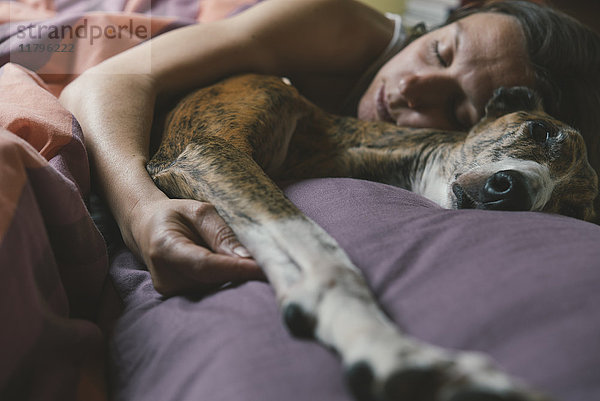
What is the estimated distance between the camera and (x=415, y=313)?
77 centimetres

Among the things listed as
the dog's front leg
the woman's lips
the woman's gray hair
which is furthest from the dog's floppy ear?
the dog's front leg

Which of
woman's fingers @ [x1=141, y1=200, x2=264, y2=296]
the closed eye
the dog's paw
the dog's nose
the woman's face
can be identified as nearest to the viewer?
the dog's paw

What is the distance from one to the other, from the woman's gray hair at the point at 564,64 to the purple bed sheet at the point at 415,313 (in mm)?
905

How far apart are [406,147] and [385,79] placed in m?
0.40

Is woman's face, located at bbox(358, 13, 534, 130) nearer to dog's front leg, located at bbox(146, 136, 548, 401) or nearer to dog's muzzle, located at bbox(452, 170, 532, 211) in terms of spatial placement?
dog's muzzle, located at bbox(452, 170, 532, 211)

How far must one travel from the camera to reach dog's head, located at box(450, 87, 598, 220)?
4.17ft

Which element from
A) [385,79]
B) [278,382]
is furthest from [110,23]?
[278,382]

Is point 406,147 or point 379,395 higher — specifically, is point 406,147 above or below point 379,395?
below

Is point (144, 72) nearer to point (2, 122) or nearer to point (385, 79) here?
point (2, 122)

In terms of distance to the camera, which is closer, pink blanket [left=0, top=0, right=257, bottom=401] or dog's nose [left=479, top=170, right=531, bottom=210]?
pink blanket [left=0, top=0, right=257, bottom=401]

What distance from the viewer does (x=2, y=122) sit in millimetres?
1122

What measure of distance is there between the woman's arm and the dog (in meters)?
0.06

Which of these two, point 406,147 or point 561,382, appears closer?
point 561,382

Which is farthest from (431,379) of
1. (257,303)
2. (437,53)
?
(437,53)
